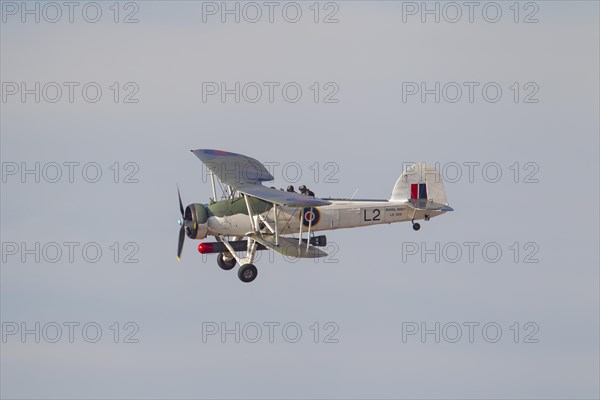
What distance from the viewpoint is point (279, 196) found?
40.6 metres

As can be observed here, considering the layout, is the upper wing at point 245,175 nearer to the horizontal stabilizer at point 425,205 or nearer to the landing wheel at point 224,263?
the landing wheel at point 224,263

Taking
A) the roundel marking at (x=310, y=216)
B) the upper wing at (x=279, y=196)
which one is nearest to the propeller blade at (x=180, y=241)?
the upper wing at (x=279, y=196)

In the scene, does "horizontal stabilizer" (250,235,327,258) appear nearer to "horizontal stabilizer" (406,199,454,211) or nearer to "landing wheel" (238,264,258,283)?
"landing wheel" (238,264,258,283)

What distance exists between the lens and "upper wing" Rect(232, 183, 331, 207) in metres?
40.1

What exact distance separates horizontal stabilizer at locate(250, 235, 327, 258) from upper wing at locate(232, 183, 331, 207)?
1303mm

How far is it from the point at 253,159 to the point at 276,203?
233cm

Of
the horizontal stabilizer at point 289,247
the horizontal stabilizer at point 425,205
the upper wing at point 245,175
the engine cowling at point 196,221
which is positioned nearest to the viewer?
the upper wing at point 245,175

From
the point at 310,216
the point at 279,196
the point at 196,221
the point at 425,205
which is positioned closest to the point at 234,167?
the point at 196,221

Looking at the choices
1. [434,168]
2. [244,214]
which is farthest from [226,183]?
[434,168]

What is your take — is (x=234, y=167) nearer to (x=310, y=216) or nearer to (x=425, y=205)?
(x=310, y=216)

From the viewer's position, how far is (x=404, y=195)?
45.4 metres

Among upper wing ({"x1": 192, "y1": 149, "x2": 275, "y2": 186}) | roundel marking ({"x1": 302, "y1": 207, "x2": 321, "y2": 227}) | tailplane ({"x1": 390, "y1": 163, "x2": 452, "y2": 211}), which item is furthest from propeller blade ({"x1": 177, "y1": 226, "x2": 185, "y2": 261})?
tailplane ({"x1": 390, "y1": 163, "x2": 452, "y2": 211})

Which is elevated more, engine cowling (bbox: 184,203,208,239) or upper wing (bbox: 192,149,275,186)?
upper wing (bbox: 192,149,275,186)

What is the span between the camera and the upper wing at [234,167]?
4184 cm
